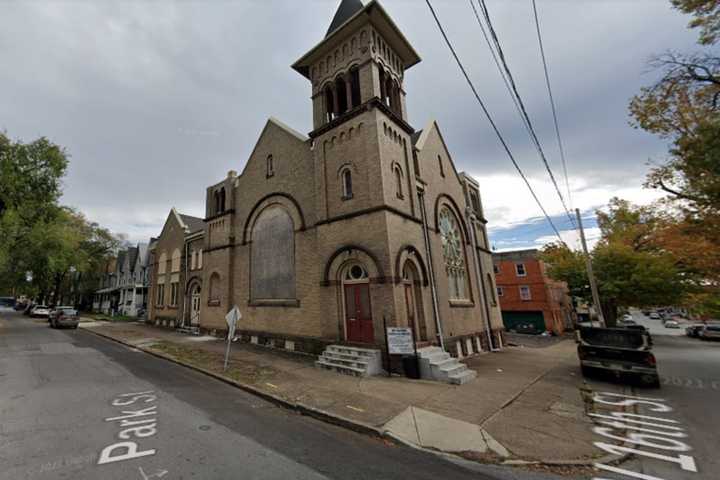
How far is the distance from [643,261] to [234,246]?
96.9ft

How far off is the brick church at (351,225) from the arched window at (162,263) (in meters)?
9.52

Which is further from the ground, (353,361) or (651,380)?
(353,361)

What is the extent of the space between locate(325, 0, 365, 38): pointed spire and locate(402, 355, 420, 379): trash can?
15136mm

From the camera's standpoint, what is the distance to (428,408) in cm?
679

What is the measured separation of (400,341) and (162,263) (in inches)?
986

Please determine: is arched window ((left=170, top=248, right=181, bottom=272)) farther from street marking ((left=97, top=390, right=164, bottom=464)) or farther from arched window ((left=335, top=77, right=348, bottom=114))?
street marking ((left=97, top=390, right=164, bottom=464))

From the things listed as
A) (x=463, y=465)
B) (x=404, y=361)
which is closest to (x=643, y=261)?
(x=404, y=361)

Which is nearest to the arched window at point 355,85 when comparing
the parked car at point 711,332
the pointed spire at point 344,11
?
the pointed spire at point 344,11

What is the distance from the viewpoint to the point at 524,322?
108 feet

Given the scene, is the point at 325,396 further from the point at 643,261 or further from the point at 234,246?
the point at 643,261

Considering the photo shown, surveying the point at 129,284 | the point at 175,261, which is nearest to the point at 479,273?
the point at 175,261

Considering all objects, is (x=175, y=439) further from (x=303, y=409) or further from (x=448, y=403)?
(x=448, y=403)

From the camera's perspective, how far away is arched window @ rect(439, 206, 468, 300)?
15352 mm

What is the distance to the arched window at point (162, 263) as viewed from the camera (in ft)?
82.9
